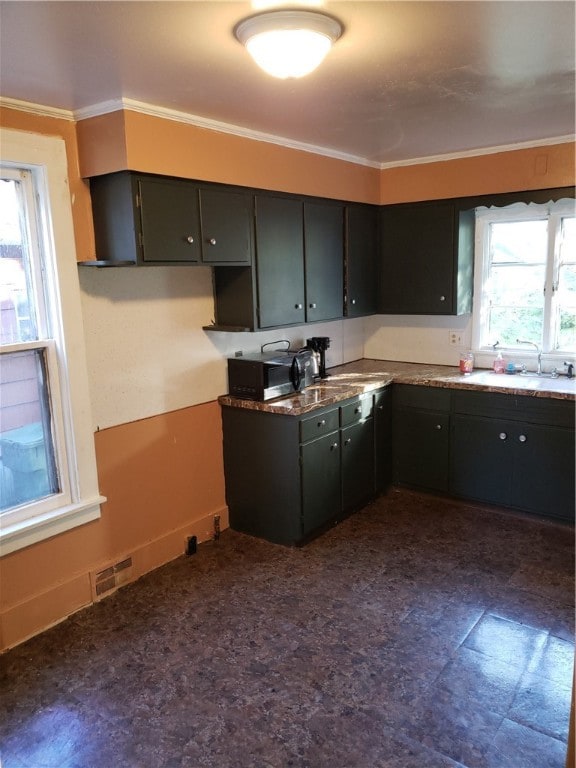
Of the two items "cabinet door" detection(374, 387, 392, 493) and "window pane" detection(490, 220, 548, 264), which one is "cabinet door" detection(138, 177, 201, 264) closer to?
"cabinet door" detection(374, 387, 392, 493)

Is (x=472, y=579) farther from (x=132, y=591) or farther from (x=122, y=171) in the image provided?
(x=122, y=171)

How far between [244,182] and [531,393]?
2.16 meters

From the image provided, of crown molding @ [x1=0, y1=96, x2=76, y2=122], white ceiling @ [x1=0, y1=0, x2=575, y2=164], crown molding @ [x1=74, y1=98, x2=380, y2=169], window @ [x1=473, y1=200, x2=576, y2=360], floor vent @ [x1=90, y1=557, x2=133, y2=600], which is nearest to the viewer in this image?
white ceiling @ [x1=0, y1=0, x2=575, y2=164]

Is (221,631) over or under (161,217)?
under

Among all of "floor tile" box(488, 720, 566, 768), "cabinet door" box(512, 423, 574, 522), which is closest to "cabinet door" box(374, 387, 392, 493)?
"cabinet door" box(512, 423, 574, 522)

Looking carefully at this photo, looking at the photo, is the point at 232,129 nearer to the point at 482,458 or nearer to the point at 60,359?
the point at 60,359

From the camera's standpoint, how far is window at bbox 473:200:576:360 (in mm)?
4039

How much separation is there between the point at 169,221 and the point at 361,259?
1839mm

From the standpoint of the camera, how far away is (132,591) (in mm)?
3186

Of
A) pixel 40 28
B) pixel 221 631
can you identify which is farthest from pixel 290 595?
pixel 40 28

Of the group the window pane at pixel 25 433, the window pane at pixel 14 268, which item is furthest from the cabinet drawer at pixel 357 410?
the window pane at pixel 14 268

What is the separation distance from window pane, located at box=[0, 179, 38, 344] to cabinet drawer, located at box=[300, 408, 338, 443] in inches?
62.0

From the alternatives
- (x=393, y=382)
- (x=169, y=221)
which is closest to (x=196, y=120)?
(x=169, y=221)

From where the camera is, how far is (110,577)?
3166 mm
